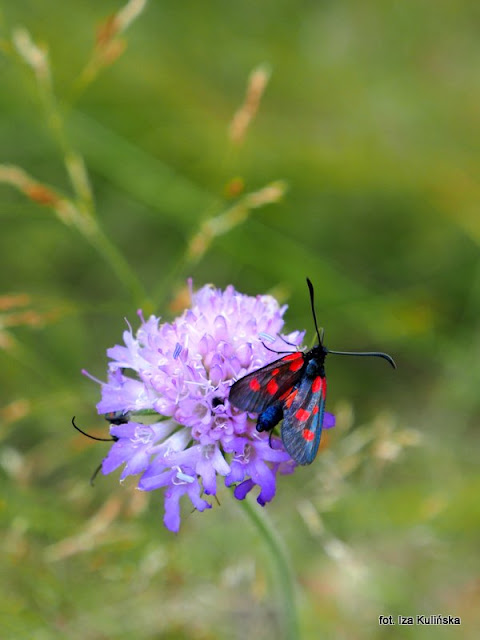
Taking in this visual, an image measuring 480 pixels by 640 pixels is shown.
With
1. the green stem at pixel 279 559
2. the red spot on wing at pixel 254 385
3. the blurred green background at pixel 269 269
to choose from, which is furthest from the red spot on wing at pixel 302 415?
the blurred green background at pixel 269 269

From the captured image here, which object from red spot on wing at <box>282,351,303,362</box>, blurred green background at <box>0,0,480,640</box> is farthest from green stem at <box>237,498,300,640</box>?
blurred green background at <box>0,0,480,640</box>

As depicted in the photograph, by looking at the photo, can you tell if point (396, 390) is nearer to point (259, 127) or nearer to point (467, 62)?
point (259, 127)

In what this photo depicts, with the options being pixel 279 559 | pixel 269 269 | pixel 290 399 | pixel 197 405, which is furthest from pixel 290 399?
pixel 269 269

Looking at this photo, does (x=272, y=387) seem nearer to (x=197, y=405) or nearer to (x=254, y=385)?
(x=254, y=385)

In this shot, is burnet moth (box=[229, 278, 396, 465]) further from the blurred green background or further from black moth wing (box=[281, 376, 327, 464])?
the blurred green background

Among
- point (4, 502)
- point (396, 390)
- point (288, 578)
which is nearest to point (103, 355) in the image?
point (4, 502)

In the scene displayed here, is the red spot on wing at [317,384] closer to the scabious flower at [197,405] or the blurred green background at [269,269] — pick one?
the scabious flower at [197,405]
